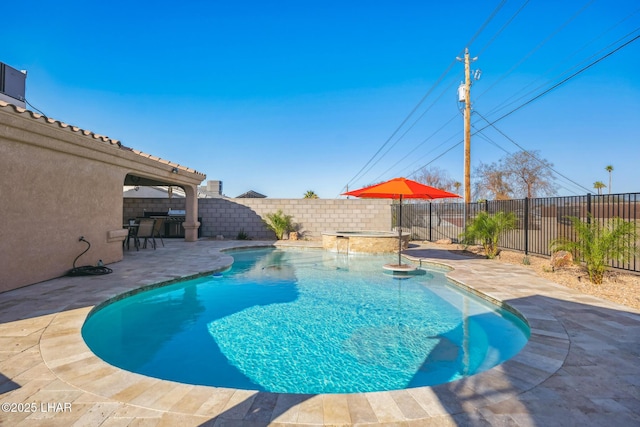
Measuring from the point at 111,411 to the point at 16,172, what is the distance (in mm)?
5528

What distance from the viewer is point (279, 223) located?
15.9 meters

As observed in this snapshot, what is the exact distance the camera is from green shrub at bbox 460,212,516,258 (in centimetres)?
984

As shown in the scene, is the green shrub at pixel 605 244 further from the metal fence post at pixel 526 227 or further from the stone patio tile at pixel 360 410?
the stone patio tile at pixel 360 410

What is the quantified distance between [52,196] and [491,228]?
11.8 metres

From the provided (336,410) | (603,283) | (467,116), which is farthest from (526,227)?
(336,410)

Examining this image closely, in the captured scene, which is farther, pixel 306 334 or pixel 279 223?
pixel 279 223

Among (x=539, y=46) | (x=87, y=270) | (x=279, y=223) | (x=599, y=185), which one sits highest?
(x=599, y=185)

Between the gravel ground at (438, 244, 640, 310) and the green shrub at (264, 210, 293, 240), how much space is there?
10603 millimetres

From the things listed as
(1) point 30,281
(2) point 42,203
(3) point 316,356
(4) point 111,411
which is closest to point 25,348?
(4) point 111,411

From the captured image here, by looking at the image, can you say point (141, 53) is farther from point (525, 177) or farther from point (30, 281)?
point (525, 177)

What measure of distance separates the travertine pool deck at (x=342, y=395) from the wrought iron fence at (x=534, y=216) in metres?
4.54

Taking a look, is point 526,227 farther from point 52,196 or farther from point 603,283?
point 52,196

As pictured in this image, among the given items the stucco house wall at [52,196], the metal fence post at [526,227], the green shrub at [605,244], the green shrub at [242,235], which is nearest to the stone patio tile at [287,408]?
the stucco house wall at [52,196]

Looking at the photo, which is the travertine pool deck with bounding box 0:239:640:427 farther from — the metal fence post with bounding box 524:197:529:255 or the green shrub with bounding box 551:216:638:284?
the metal fence post with bounding box 524:197:529:255
